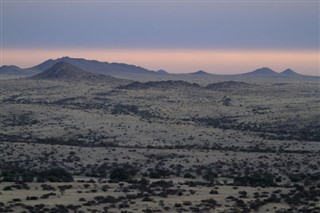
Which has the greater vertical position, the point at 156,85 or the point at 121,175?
the point at 156,85

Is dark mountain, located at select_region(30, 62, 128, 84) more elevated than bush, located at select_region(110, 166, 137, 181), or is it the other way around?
dark mountain, located at select_region(30, 62, 128, 84)

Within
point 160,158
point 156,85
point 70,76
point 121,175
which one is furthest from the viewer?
point 70,76

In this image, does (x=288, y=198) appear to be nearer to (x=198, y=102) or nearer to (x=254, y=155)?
(x=254, y=155)

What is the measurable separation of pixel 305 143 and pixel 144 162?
61.4ft

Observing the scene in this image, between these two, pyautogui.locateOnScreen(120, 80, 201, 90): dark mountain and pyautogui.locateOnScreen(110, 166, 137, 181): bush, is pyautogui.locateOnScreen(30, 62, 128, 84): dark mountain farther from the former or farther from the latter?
pyautogui.locateOnScreen(110, 166, 137, 181): bush

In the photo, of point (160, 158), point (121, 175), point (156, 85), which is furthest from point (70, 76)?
point (121, 175)

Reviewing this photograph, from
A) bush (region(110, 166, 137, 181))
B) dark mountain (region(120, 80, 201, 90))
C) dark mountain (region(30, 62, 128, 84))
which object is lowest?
bush (region(110, 166, 137, 181))

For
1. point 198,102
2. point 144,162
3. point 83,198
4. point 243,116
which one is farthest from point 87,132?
point 198,102

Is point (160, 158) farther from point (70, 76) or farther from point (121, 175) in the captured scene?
point (70, 76)

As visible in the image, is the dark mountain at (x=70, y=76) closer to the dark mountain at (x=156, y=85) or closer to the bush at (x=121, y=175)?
the dark mountain at (x=156, y=85)

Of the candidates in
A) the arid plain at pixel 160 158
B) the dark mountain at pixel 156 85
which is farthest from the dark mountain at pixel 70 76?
the arid plain at pixel 160 158

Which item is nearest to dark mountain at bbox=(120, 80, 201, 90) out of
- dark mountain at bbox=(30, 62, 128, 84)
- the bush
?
dark mountain at bbox=(30, 62, 128, 84)

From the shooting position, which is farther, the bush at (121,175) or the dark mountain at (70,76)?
the dark mountain at (70,76)

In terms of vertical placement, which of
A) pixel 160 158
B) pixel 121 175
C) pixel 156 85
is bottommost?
pixel 160 158
